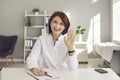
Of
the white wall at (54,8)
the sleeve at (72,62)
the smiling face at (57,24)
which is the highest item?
the white wall at (54,8)

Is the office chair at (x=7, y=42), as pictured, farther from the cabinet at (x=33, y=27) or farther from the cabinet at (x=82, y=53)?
the cabinet at (x=82, y=53)

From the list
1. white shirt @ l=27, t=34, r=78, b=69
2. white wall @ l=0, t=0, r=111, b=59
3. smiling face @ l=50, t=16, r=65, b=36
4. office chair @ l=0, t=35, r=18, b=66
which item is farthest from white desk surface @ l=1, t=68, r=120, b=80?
white wall @ l=0, t=0, r=111, b=59

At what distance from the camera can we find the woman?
193 cm

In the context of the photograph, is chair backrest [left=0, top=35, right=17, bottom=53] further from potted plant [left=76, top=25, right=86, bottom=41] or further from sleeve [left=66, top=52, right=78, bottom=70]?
sleeve [left=66, top=52, right=78, bottom=70]

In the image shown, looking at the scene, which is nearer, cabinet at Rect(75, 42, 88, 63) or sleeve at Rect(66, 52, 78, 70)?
sleeve at Rect(66, 52, 78, 70)

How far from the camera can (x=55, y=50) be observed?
77.5 inches

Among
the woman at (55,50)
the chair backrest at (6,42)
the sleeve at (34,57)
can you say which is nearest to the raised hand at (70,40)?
the woman at (55,50)

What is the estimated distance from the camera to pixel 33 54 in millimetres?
1953

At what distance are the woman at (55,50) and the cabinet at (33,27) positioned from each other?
13.2 feet

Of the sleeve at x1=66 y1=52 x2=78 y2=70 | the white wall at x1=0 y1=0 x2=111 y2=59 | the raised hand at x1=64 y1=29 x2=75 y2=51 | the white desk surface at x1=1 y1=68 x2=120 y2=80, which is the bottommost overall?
the white desk surface at x1=1 y1=68 x2=120 y2=80

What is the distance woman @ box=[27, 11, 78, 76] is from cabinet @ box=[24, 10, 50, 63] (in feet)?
13.2

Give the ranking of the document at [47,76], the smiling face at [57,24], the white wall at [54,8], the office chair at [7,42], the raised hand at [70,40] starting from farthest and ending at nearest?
the white wall at [54,8]
the office chair at [7,42]
the smiling face at [57,24]
the raised hand at [70,40]
the document at [47,76]

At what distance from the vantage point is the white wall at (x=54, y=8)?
616 cm

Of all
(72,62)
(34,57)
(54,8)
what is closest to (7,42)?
(54,8)
